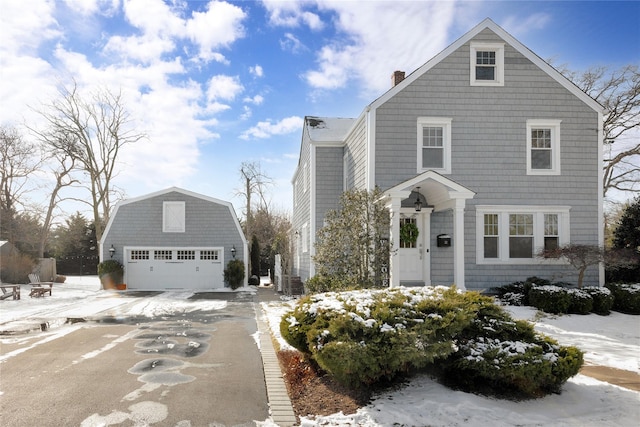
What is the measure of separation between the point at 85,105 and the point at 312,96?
18351mm

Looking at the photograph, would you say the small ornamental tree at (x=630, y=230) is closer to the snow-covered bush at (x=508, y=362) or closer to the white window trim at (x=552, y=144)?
the white window trim at (x=552, y=144)

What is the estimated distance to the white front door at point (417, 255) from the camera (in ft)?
41.0

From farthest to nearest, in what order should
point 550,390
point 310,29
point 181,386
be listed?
point 310,29 → point 181,386 → point 550,390

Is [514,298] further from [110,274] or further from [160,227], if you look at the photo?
[110,274]

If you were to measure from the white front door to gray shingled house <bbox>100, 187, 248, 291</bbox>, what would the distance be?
1025cm

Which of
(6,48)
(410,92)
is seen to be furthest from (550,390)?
(6,48)

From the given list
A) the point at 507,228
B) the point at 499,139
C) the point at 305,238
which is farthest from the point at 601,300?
the point at 305,238

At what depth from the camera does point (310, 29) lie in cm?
1052

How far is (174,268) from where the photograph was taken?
20422mm

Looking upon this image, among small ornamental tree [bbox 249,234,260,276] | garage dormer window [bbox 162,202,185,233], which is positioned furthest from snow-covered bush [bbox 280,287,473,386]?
small ornamental tree [bbox 249,234,260,276]

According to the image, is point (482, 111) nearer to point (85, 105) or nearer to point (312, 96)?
point (312, 96)

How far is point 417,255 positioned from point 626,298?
→ 531cm

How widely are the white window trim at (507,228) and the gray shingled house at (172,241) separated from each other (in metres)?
11.7

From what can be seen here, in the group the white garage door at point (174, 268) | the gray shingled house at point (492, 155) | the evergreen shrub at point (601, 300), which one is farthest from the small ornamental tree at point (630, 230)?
the white garage door at point (174, 268)
